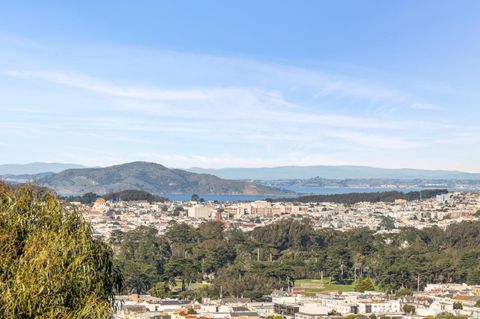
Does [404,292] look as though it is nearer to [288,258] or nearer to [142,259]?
[288,258]

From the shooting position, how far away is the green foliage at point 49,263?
5.93 meters

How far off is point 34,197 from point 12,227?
29.2 inches

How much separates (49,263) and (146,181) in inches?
6824

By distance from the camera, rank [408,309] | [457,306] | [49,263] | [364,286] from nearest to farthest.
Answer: [49,263]
[457,306]
[408,309]
[364,286]

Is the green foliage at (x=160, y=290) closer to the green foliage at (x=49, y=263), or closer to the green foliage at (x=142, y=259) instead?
the green foliage at (x=142, y=259)

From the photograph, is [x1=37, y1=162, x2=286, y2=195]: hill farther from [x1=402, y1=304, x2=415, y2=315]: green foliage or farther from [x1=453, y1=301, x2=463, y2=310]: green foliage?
[x1=453, y1=301, x2=463, y2=310]: green foliage

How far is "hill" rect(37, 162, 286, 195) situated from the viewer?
548 feet

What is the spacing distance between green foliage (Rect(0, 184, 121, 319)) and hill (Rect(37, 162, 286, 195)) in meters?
155

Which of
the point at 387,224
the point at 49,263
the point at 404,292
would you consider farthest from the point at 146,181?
the point at 49,263

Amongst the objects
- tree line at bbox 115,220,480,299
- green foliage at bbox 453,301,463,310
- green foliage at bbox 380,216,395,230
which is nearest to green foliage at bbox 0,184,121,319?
green foliage at bbox 453,301,463,310

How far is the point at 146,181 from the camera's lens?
178375mm

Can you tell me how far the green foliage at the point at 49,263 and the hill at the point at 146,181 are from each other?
155 meters

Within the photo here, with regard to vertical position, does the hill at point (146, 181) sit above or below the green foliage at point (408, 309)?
above

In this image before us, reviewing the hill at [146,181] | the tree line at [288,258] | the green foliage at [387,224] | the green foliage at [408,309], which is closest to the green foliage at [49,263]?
the green foliage at [408,309]
